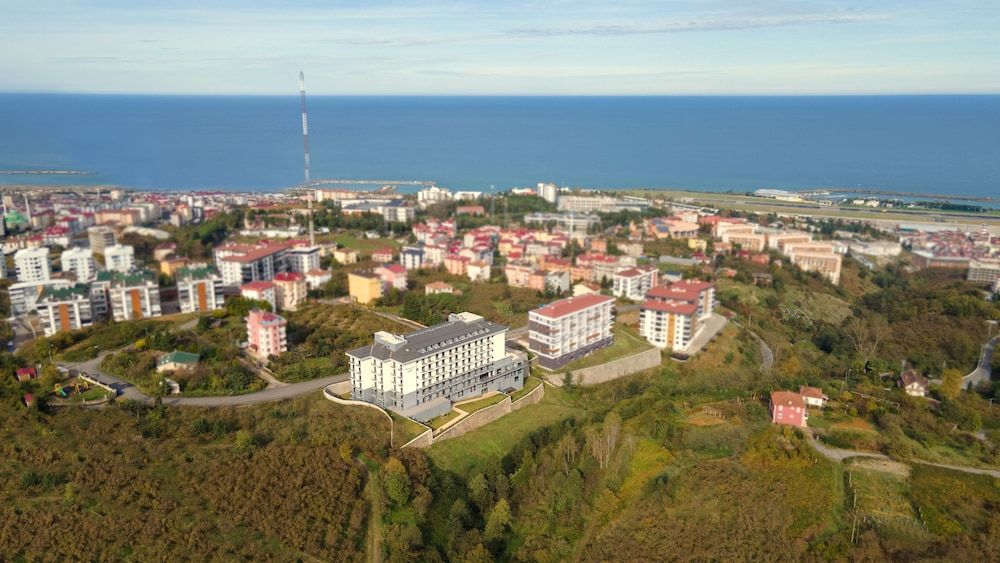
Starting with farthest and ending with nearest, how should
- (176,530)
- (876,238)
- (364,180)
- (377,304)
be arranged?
1. (364,180)
2. (876,238)
3. (377,304)
4. (176,530)

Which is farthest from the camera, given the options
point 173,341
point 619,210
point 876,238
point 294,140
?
point 294,140

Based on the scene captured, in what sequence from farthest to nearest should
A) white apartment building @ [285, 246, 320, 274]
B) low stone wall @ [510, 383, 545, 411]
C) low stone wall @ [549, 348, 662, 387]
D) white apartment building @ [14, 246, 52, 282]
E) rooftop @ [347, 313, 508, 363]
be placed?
1. white apartment building @ [285, 246, 320, 274]
2. white apartment building @ [14, 246, 52, 282]
3. low stone wall @ [549, 348, 662, 387]
4. low stone wall @ [510, 383, 545, 411]
5. rooftop @ [347, 313, 508, 363]

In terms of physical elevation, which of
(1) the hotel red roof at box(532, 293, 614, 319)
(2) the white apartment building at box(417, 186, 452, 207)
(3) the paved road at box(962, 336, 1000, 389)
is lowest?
(3) the paved road at box(962, 336, 1000, 389)

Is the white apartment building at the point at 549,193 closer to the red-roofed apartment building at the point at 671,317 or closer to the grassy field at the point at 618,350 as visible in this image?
the red-roofed apartment building at the point at 671,317

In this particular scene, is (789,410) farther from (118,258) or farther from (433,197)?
(433,197)

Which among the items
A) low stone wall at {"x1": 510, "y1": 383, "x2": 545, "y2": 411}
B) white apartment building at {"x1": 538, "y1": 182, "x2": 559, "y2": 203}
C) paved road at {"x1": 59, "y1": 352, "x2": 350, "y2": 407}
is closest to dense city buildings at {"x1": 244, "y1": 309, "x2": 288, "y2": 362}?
paved road at {"x1": 59, "y1": 352, "x2": 350, "y2": 407}

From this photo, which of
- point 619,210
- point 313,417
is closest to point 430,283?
point 313,417

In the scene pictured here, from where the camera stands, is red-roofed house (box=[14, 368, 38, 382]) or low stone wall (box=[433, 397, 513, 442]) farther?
red-roofed house (box=[14, 368, 38, 382])

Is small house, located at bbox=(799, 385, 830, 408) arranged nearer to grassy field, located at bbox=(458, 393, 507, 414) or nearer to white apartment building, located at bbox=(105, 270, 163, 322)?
grassy field, located at bbox=(458, 393, 507, 414)

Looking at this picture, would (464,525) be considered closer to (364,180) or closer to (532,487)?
(532,487)
